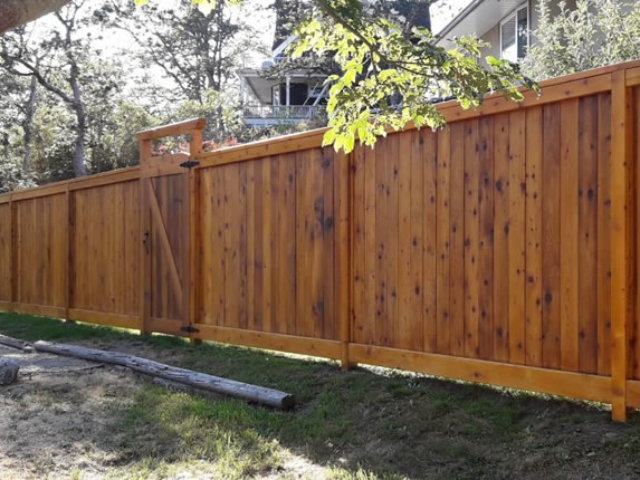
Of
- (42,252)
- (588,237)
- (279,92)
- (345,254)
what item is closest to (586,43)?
(345,254)

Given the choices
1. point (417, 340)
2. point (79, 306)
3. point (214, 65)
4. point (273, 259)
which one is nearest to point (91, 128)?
point (214, 65)

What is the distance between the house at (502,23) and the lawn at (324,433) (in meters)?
8.82

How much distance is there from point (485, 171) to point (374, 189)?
3.02ft

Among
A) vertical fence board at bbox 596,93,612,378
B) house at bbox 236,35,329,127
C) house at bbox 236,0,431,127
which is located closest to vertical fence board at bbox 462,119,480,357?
vertical fence board at bbox 596,93,612,378

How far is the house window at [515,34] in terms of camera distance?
12250 mm

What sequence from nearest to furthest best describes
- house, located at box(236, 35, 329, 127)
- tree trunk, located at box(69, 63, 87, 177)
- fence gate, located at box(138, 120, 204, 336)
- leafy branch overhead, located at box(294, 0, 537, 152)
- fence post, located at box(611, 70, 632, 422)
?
leafy branch overhead, located at box(294, 0, 537, 152) → fence post, located at box(611, 70, 632, 422) → fence gate, located at box(138, 120, 204, 336) → tree trunk, located at box(69, 63, 87, 177) → house, located at box(236, 35, 329, 127)

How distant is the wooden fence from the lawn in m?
0.20

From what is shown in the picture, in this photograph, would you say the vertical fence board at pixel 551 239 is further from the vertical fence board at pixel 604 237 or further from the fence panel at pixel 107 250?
the fence panel at pixel 107 250

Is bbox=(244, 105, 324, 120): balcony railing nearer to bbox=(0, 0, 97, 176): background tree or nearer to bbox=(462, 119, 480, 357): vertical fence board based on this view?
bbox=(0, 0, 97, 176): background tree

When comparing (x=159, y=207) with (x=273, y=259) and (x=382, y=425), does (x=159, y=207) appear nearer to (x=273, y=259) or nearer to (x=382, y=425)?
(x=273, y=259)

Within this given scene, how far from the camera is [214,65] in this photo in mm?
25547

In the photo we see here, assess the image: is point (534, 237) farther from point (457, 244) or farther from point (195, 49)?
point (195, 49)

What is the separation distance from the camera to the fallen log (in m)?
4.19

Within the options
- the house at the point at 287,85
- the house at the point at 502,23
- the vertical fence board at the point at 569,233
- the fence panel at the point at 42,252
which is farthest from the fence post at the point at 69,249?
the house at the point at 287,85
